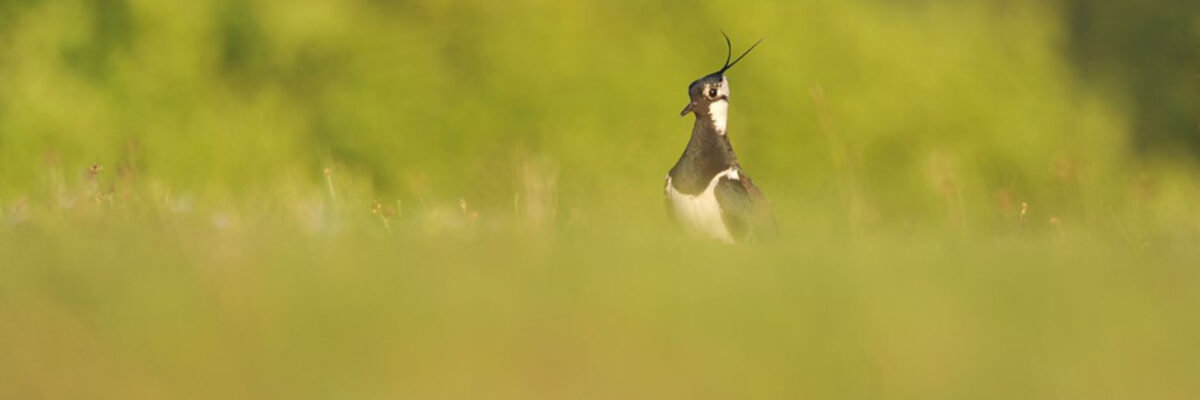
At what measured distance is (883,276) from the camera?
2.56 m

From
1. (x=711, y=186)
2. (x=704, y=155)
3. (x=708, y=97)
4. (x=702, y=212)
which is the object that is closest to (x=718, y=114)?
(x=708, y=97)

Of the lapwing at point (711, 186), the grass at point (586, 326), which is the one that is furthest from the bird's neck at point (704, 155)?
the grass at point (586, 326)

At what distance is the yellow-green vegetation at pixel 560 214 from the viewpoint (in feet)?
7.54

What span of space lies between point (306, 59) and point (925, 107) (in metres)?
5.39

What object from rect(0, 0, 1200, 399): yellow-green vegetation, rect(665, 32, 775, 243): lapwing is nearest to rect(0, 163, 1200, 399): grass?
rect(0, 0, 1200, 399): yellow-green vegetation

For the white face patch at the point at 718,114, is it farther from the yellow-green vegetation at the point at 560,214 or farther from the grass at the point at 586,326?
the grass at the point at 586,326

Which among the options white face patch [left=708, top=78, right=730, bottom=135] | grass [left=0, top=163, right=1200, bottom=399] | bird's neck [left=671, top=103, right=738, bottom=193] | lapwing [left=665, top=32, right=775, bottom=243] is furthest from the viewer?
white face patch [left=708, top=78, right=730, bottom=135]

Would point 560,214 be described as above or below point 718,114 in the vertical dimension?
below

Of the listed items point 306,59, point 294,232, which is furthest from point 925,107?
point 294,232

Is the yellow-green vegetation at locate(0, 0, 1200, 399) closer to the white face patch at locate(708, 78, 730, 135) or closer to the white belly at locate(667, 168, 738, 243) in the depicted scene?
the white belly at locate(667, 168, 738, 243)

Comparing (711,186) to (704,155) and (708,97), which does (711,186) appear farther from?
(708,97)

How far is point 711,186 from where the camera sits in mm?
7578

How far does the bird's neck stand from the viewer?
300 inches

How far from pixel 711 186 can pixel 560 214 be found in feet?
5.09
